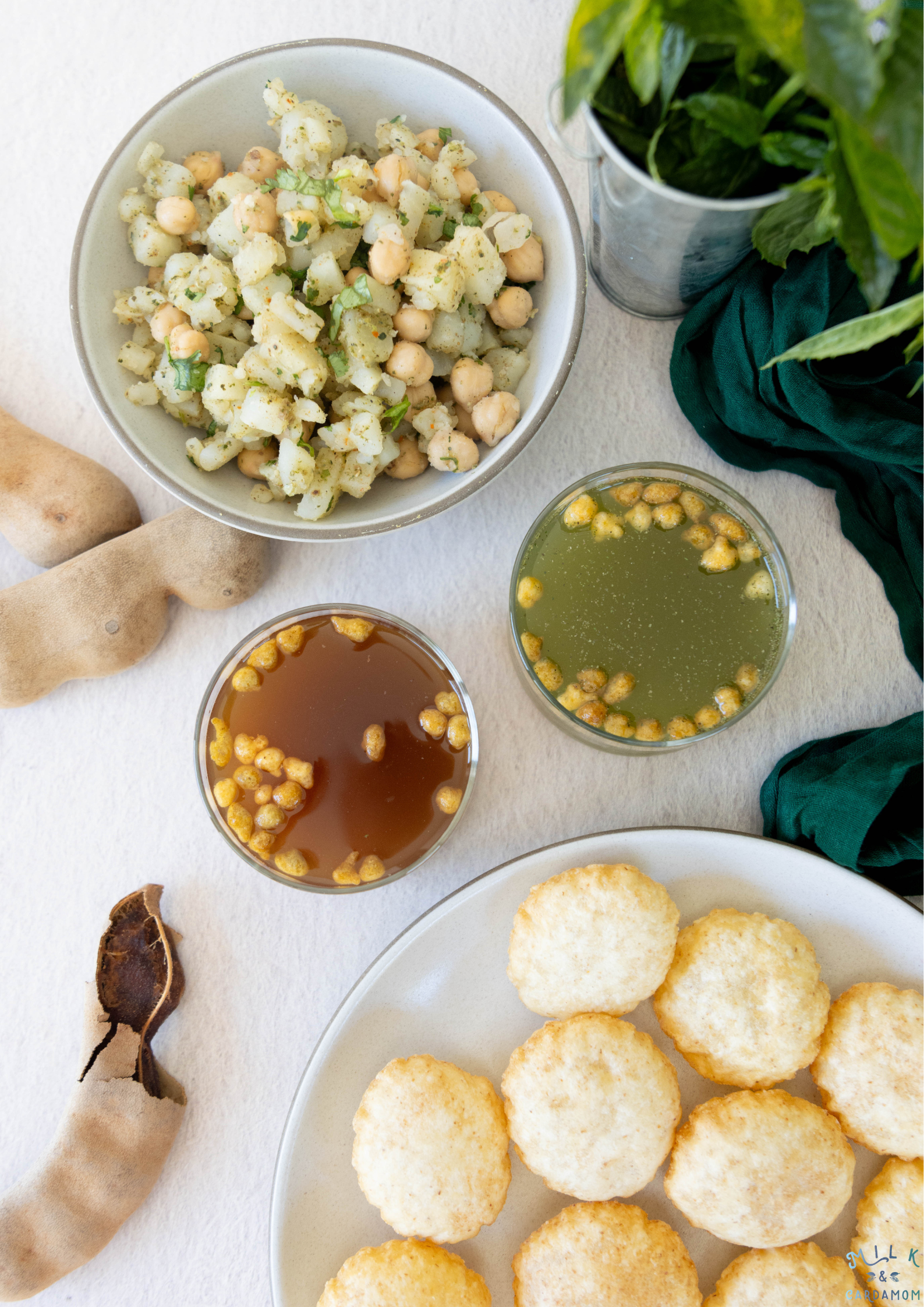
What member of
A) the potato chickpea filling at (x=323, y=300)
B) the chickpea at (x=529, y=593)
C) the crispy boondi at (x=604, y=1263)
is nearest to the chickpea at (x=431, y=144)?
the potato chickpea filling at (x=323, y=300)

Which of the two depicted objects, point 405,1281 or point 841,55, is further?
point 405,1281

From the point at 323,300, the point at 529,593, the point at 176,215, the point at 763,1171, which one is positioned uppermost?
the point at 176,215

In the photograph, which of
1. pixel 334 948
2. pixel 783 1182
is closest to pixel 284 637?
pixel 334 948

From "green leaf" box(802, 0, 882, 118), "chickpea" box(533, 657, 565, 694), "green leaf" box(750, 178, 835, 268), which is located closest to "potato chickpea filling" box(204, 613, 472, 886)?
"chickpea" box(533, 657, 565, 694)

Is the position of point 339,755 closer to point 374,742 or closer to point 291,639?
point 374,742

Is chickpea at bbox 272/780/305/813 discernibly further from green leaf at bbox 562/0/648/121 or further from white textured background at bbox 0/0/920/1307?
green leaf at bbox 562/0/648/121

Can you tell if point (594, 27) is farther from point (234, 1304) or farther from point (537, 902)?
point (234, 1304)

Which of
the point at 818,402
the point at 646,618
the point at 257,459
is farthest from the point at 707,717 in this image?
the point at 257,459
